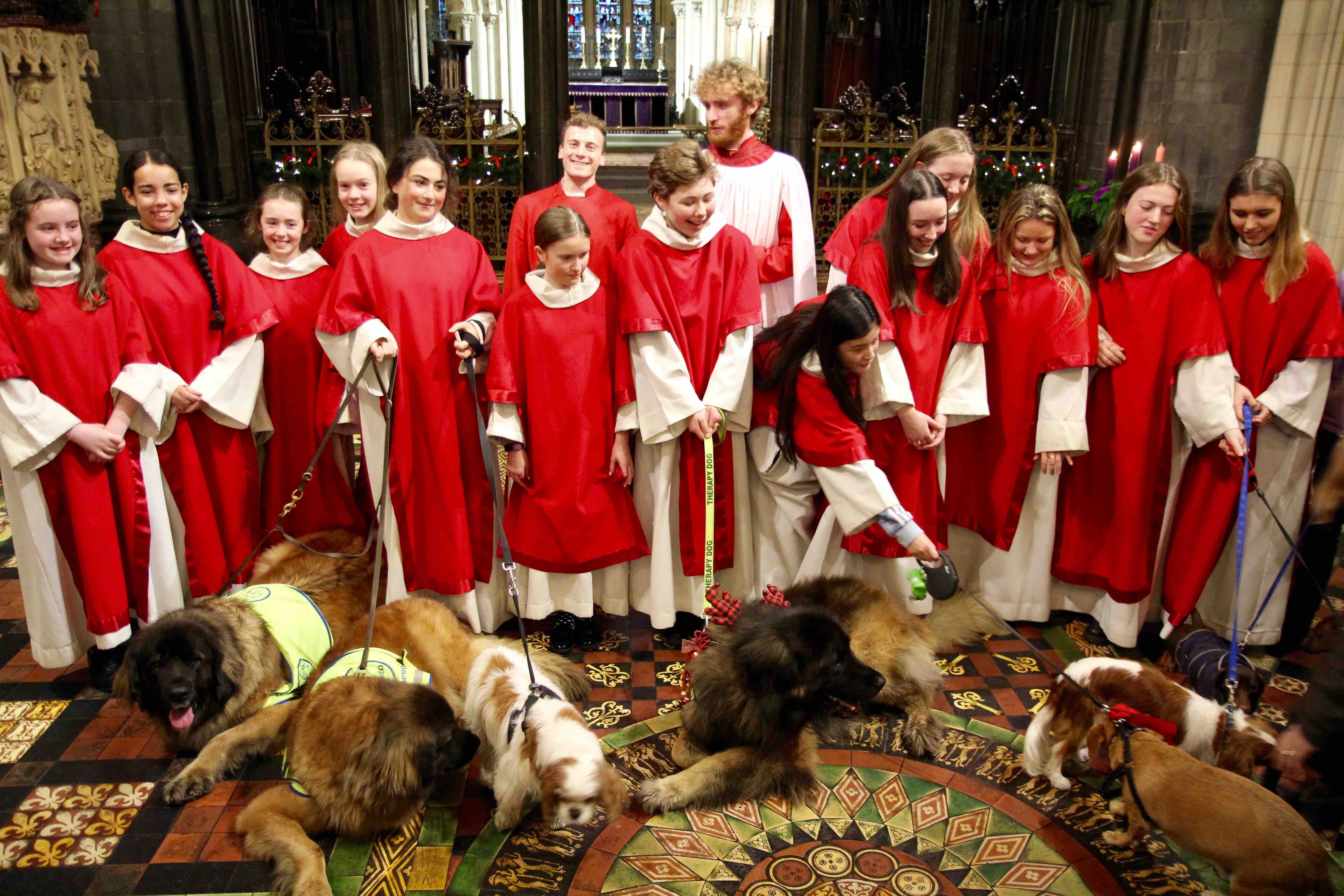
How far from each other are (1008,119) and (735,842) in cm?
880

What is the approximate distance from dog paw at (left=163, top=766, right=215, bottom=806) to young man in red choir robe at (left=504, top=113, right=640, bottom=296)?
2.18m

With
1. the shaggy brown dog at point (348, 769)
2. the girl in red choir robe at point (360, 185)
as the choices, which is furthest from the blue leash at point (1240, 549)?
the girl in red choir robe at point (360, 185)

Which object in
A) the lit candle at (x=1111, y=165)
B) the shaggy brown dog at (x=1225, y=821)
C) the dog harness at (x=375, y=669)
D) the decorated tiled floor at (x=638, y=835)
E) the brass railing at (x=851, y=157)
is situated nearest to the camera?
the shaggy brown dog at (x=1225, y=821)

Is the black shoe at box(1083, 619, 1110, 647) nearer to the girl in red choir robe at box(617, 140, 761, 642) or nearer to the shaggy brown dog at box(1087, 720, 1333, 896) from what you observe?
the shaggy brown dog at box(1087, 720, 1333, 896)

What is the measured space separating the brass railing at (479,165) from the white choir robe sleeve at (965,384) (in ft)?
22.3

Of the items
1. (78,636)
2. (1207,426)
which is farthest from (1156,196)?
(78,636)

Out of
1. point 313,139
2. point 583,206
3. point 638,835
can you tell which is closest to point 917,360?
point 583,206

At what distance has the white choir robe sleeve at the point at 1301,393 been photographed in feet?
12.0

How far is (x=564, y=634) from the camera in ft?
13.3

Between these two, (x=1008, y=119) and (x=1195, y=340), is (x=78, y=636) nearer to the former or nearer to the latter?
(x=1195, y=340)

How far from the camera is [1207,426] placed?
12.0 ft

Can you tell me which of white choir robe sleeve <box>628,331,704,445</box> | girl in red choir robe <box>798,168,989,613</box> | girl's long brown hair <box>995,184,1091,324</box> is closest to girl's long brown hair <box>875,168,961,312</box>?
girl in red choir robe <box>798,168,989,613</box>

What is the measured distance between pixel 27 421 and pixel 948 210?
3321 mm

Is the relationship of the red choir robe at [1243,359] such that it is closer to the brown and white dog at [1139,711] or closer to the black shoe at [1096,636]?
the black shoe at [1096,636]
